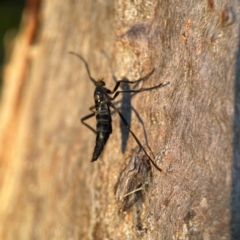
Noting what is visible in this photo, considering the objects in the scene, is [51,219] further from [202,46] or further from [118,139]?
[202,46]

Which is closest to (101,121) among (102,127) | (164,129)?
(102,127)

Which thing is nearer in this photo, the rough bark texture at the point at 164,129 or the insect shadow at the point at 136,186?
the rough bark texture at the point at 164,129

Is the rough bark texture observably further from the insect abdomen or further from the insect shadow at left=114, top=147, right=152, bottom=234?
the insect abdomen

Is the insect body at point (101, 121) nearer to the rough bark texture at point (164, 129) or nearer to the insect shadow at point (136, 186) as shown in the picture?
the rough bark texture at point (164, 129)

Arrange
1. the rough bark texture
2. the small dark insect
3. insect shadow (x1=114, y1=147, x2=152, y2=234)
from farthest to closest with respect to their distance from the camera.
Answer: the small dark insect, insect shadow (x1=114, y1=147, x2=152, y2=234), the rough bark texture

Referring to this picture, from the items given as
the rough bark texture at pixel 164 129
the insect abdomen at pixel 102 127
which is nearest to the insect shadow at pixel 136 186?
the rough bark texture at pixel 164 129

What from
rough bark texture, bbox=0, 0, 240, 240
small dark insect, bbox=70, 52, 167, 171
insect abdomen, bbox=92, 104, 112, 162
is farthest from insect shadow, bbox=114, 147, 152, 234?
insect abdomen, bbox=92, 104, 112, 162

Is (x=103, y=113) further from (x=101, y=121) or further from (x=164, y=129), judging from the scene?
(x=164, y=129)

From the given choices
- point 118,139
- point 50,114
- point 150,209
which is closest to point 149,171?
point 150,209
